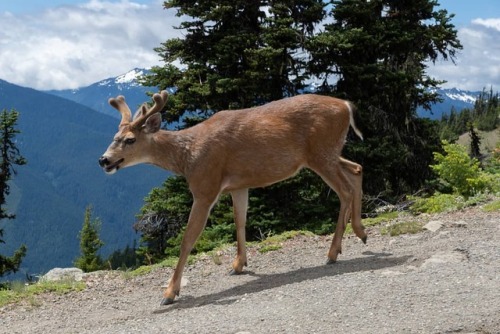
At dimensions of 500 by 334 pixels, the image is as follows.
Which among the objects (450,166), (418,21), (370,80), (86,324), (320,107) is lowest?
(86,324)

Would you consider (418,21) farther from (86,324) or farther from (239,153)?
(86,324)

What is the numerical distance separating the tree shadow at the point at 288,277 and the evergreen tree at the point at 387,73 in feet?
35.3

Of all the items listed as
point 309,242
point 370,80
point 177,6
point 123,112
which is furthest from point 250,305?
point 177,6

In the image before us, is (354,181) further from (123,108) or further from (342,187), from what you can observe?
(123,108)

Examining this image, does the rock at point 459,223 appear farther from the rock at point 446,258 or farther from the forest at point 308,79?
the forest at point 308,79

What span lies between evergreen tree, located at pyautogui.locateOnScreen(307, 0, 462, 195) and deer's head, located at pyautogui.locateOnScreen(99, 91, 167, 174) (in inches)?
444

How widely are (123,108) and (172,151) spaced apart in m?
0.96

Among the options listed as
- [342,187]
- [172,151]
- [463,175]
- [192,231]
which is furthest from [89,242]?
[342,187]

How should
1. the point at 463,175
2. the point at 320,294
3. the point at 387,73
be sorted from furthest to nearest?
the point at 387,73 → the point at 463,175 → the point at 320,294

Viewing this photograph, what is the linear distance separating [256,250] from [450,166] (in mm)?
5179

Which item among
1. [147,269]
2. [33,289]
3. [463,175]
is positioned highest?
[463,175]

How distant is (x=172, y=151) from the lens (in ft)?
28.4

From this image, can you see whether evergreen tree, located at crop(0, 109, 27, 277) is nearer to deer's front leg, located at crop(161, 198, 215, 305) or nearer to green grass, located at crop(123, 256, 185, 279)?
green grass, located at crop(123, 256, 185, 279)

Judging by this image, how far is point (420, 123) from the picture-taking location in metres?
22.9
